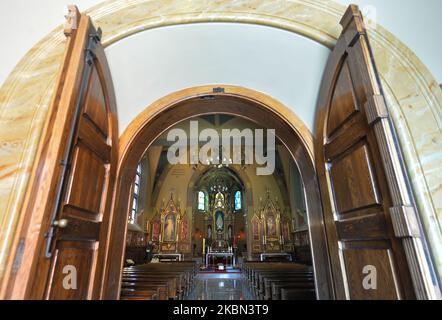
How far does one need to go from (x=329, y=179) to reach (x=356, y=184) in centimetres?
41

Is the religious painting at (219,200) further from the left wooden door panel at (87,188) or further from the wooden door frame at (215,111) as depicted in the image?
the left wooden door panel at (87,188)

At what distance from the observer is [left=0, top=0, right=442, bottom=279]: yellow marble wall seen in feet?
4.66

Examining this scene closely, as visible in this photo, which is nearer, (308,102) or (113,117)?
(113,117)

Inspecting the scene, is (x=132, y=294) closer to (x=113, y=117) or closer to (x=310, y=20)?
(x=113, y=117)

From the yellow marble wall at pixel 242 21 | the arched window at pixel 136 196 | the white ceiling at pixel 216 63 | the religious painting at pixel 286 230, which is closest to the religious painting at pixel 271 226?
the religious painting at pixel 286 230

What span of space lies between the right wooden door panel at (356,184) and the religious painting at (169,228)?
11.4 meters

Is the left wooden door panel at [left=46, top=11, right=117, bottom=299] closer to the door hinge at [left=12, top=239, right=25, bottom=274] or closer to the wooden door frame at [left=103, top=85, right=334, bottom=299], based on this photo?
the door hinge at [left=12, top=239, right=25, bottom=274]

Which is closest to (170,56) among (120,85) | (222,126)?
(120,85)

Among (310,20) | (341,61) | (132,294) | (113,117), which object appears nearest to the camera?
(341,61)

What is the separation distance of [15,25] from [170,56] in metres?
1.18

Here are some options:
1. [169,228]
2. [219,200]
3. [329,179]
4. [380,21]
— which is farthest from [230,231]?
[380,21]

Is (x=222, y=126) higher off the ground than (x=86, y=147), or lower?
higher

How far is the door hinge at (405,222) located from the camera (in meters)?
1.15
